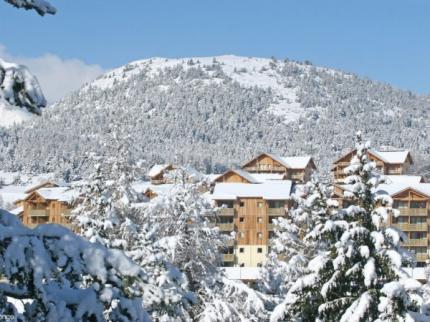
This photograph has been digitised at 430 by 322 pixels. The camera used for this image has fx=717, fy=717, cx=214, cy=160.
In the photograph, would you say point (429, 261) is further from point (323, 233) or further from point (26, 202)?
point (26, 202)

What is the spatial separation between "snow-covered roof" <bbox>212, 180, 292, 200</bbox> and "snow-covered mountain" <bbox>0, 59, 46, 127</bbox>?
263 ft

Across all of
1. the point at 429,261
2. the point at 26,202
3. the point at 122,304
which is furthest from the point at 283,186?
the point at 122,304

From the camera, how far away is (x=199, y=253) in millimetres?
21391

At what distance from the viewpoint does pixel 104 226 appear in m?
21.4

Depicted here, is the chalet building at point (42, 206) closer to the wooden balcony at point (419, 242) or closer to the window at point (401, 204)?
the window at point (401, 204)

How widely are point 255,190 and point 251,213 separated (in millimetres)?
3059

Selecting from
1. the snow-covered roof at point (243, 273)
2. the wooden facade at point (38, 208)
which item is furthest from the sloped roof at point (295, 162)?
the snow-covered roof at point (243, 273)

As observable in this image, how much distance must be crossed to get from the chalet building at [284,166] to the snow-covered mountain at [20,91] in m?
120

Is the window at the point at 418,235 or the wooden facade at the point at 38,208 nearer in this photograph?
the window at the point at 418,235

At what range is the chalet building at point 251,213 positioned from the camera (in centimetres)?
8431

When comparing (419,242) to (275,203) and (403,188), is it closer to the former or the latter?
(403,188)

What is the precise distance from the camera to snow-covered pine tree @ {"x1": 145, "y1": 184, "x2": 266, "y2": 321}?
1970 centimetres

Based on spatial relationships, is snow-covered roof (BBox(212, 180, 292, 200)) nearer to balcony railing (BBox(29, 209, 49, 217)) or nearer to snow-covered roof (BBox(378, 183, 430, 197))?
snow-covered roof (BBox(378, 183, 430, 197))

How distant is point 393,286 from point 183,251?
7332mm
